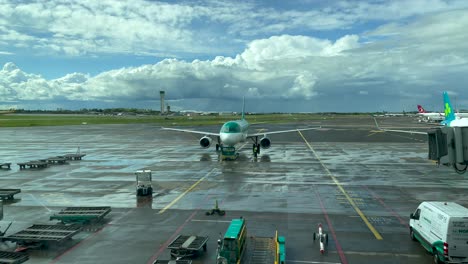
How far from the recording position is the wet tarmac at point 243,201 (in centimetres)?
1778

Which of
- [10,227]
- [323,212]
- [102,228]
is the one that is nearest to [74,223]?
[102,228]

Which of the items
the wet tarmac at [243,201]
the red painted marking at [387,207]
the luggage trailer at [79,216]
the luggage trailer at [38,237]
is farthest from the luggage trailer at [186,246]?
the red painted marking at [387,207]

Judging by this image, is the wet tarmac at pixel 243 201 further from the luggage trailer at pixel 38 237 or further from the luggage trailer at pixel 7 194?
the luggage trailer at pixel 7 194

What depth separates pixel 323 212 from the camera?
23719mm

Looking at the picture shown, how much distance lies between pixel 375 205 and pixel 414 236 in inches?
273

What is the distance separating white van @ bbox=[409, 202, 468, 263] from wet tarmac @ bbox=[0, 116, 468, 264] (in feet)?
3.35

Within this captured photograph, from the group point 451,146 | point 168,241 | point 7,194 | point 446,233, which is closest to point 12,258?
point 168,241

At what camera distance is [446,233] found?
15.2m

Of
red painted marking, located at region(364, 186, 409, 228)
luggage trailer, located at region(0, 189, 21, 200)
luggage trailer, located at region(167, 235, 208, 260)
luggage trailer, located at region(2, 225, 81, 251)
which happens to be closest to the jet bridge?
luggage trailer, located at region(167, 235, 208, 260)

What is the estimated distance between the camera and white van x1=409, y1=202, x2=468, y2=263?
49.3 feet

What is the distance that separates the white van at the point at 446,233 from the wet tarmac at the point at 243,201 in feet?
3.35

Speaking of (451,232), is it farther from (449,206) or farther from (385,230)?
(385,230)

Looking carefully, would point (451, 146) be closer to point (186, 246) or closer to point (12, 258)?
point (186, 246)

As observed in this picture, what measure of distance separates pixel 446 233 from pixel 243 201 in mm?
14128
